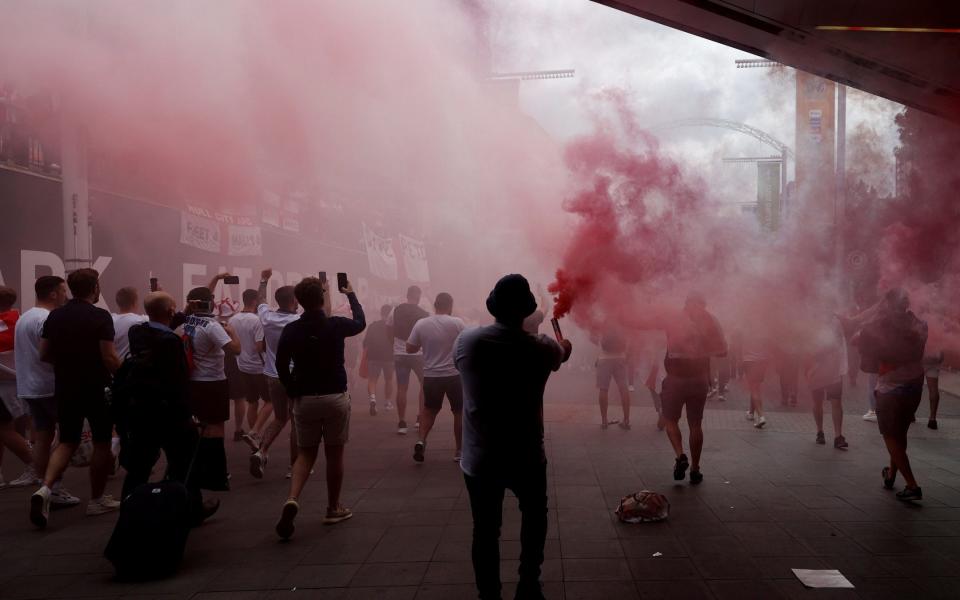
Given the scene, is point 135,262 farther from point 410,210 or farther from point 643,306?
point 643,306

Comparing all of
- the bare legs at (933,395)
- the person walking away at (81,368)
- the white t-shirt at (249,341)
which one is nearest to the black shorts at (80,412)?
the person walking away at (81,368)

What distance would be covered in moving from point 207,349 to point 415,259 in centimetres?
1126

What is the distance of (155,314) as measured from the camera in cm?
493

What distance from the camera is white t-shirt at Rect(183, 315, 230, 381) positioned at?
221 inches

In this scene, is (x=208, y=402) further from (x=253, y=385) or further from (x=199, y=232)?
(x=199, y=232)

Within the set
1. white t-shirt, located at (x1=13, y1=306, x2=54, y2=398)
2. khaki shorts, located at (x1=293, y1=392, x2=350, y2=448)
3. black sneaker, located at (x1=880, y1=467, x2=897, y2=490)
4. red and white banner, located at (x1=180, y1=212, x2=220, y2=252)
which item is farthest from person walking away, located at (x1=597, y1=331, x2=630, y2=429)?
red and white banner, located at (x1=180, y1=212, x2=220, y2=252)

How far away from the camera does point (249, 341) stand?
25.5 ft

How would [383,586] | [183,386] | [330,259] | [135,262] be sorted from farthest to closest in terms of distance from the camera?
[330,259] → [135,262] → [183,386] → [383,586]

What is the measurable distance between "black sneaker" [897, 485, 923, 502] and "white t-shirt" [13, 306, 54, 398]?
7.49 metres

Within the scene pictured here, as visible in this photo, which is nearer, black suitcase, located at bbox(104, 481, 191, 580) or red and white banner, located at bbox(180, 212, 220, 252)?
black suitcase, located at bbox(104, 481, 191, 580)

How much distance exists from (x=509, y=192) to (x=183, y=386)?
5723mm

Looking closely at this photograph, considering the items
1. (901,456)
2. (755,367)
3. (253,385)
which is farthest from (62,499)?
(755,367)

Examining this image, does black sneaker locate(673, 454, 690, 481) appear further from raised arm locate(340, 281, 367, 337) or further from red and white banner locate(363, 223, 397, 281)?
red and white banner locate(363, 223, 397, 281)

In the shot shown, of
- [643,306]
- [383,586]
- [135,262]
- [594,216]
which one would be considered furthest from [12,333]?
[643,306]
